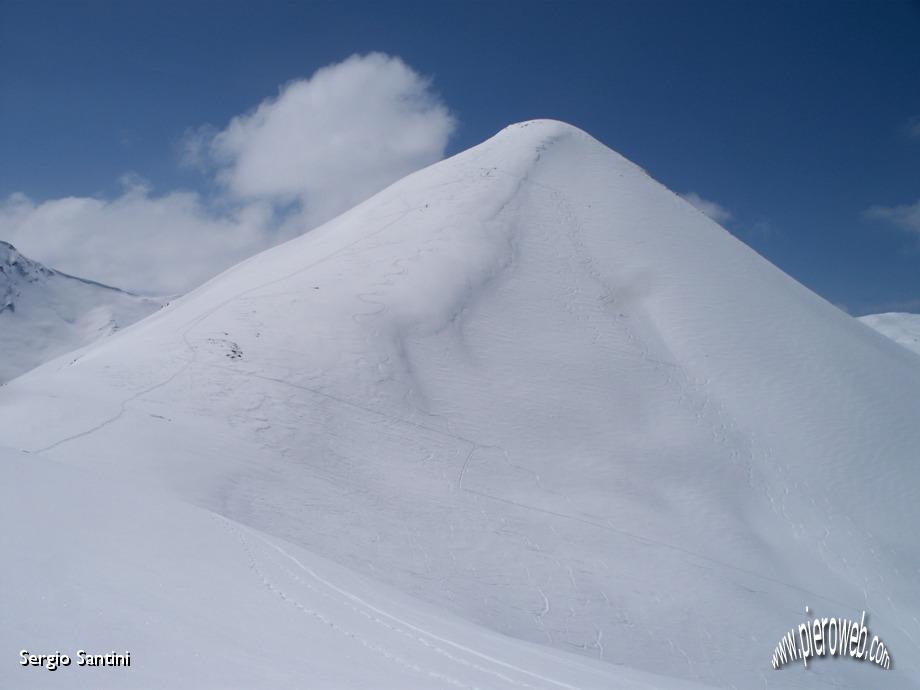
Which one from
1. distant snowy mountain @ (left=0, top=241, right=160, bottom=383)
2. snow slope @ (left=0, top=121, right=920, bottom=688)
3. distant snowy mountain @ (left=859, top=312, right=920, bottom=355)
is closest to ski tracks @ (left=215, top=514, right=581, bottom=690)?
snow slope @ (left=0, top=121, right=920, bottom=688)

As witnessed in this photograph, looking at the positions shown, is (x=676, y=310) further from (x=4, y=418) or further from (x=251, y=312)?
(x=4, y=418)

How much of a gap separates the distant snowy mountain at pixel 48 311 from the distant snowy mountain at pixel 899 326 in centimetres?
13304

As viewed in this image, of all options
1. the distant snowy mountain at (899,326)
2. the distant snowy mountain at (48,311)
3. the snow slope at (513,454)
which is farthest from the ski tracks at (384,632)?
the distant snowy mountain at (48,311)

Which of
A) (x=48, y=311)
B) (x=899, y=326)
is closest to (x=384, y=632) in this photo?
(x=899, y=326)

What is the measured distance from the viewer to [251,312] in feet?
63.6

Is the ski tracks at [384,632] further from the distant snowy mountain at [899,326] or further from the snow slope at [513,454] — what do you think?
the distant snowy mountain at [899,326]

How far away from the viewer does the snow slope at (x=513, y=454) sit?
8258mm

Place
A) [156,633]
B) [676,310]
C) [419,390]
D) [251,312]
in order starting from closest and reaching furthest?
[156,633], [419,390], [251,312], [676,310]

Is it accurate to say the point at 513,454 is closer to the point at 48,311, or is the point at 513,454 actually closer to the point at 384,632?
the point at 384,632

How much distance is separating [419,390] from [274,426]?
421 centimetres

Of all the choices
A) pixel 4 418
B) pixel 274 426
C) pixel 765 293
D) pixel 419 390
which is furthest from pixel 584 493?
pixel 765 293

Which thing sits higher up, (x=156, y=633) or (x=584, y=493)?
(x=584, y=493)

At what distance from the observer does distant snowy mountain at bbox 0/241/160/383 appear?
380 feet

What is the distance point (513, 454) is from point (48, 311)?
150468 millimetres
